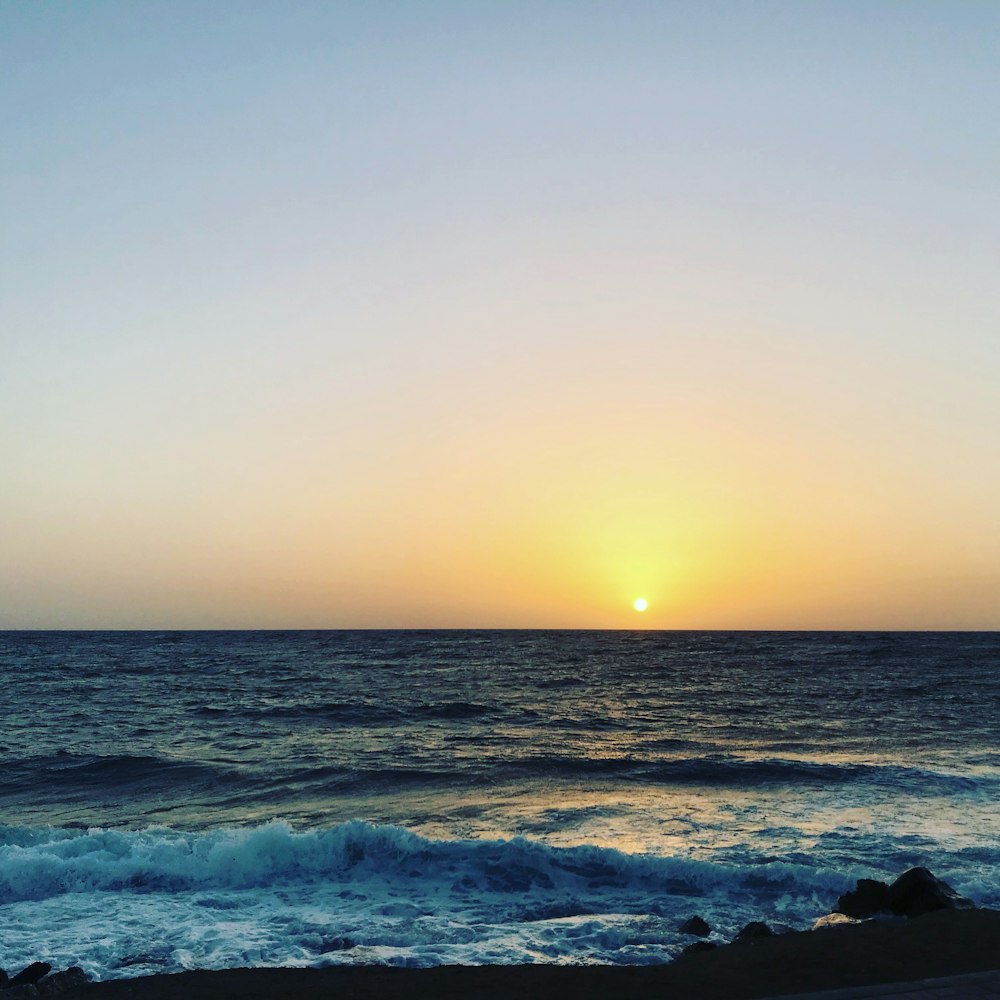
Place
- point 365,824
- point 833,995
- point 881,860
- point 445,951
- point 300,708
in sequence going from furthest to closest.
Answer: point 300,708 < point 365,824 < point 881,860 < point 445,951 < point 833,995

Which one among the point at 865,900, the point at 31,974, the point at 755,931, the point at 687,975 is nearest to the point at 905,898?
the point at 865,900

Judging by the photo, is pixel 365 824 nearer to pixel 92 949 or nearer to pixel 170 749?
pixel 92 949

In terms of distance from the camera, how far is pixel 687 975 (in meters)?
9.72

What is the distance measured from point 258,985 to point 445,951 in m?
2.89

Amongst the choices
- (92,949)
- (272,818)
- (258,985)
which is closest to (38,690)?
(272,818)

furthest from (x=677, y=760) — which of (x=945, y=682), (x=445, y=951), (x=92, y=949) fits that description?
(x=945, y=682)

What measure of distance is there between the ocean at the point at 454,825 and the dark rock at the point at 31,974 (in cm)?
61

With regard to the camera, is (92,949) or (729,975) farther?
(92,949)

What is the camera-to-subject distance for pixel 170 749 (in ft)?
101

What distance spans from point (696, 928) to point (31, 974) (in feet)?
31.3

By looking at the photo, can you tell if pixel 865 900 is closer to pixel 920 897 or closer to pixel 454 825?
pixel 920 897

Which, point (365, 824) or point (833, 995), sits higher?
point (833, 995)

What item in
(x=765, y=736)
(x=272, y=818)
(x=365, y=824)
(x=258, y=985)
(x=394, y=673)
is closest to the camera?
(x=258, y=985)

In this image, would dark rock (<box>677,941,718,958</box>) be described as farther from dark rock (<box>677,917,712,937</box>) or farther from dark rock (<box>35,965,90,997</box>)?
dark rock (<box>35,965,90,997</box>)
